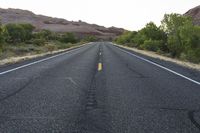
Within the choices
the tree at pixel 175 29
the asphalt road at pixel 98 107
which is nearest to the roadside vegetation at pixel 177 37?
the tree at pixel 175 29

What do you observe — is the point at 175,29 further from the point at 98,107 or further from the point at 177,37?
the point at 98,107

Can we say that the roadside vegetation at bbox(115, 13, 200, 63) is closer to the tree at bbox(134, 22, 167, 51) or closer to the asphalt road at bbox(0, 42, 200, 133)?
the tree at bbox(134, 22, 167, 51)

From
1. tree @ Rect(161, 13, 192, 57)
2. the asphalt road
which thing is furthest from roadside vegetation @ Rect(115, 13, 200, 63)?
the asphalt road

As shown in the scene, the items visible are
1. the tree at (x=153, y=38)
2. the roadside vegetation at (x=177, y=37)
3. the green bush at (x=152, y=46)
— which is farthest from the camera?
the tree at (x=153, y=38)

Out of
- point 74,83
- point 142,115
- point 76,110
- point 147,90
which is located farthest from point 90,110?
point 74,83

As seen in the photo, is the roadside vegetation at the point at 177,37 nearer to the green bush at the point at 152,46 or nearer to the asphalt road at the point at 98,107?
the green bush at the point at 152,46

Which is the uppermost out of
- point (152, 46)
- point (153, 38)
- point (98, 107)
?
point (98, 107)

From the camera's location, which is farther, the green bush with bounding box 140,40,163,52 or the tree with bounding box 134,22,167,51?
the tree with bounding box 134,22,167,51

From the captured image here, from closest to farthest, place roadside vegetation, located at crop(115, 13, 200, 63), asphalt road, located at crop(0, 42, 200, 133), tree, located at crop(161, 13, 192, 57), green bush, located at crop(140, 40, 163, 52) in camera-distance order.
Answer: asphalt road, located at crop(0, 42, 200, 133), roadside vegetation, located at crop(115, 13, 200, 63), tree, located at crop(161, 13, 192, 57), green bush, located at crop(140, 40, 163, 52)

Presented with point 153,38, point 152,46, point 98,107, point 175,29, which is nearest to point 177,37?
point 175,29

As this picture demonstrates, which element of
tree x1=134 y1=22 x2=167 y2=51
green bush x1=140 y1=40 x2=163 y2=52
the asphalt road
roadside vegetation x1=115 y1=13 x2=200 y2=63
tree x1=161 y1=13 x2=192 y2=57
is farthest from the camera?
tree x1=134 y1=22 x2=167 y2=51

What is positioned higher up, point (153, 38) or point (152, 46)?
point (153, 38)

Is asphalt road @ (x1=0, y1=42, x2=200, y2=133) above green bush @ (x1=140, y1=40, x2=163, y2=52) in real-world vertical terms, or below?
above

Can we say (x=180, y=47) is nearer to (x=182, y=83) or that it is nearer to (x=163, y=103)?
(x=182, y=83)
